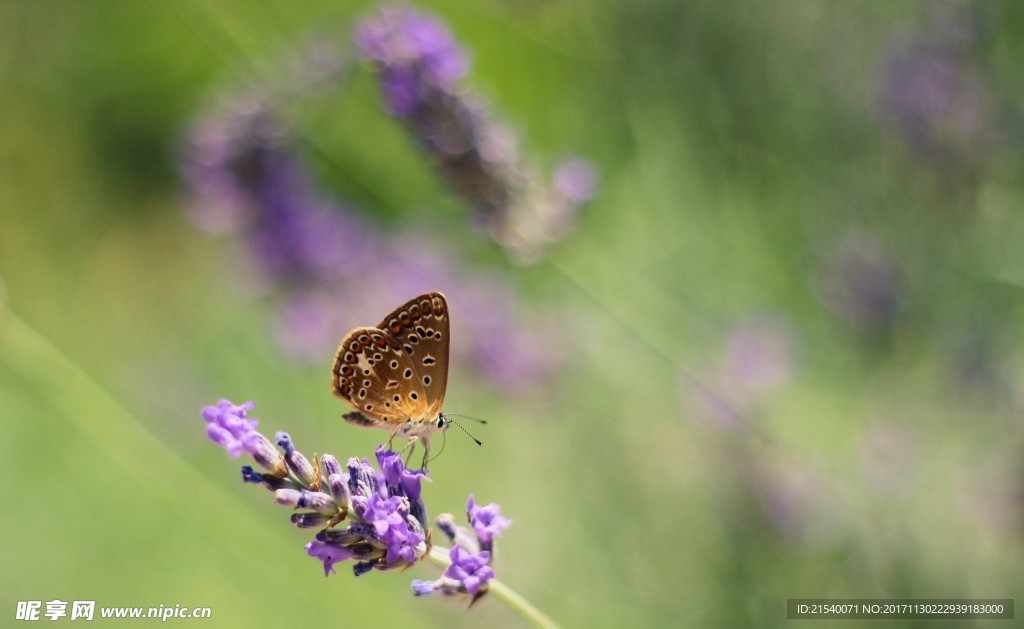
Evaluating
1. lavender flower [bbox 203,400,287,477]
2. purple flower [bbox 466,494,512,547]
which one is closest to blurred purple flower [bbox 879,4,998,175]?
purple flower [bbox 466,494,512,547]

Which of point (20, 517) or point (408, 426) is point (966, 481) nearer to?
point (408, 426)

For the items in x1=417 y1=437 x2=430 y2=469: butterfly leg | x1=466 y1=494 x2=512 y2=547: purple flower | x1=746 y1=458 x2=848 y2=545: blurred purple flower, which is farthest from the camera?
x1=746 y1=458 x2=848 y2=545: blurred purple flower

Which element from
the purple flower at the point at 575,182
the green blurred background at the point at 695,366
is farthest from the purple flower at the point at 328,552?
the purple flower at the point at 575,182

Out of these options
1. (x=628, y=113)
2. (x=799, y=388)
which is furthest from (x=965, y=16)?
(x=799, y=388)

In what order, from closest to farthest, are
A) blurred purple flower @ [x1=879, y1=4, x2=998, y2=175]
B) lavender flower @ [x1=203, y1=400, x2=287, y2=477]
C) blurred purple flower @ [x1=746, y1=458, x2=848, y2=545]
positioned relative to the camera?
lavender flower @ [x1=203, y1=400, x2=287, y2=477] < blurred purple flower @ [x1=879, y1=4, x2=998, y2=175] < blurred purple flower @ [x1=746, y1=458, x2=848, y2=545]

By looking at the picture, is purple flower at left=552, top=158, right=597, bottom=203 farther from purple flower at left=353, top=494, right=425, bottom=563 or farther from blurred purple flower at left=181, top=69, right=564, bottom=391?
purple flower at left=353, top=494, right=425, bottom=563

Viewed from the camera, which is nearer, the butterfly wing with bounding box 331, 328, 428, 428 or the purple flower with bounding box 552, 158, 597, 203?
the butterfly wing with bounding box 331, 328, 428, 428

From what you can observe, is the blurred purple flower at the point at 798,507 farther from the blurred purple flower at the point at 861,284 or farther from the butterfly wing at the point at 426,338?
the butterfly wing at the point at 426,338
